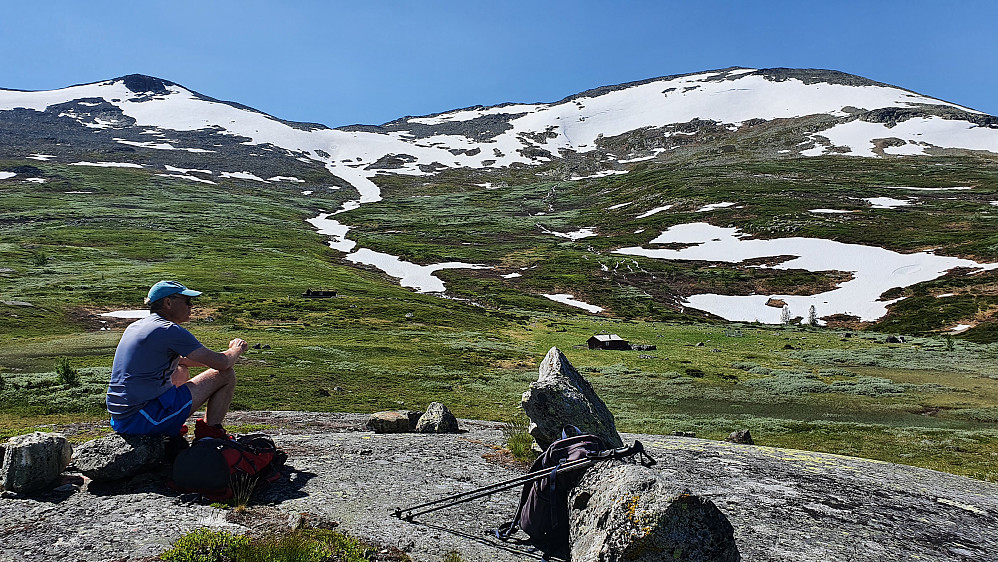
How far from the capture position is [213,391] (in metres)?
10.5

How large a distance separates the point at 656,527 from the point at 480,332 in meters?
A: 54.3

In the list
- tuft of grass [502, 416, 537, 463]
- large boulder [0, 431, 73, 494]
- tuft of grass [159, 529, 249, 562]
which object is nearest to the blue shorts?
large boulder [0, 431, 73, 494]

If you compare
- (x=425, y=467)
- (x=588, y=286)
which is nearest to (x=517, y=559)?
(x=425, y=467)

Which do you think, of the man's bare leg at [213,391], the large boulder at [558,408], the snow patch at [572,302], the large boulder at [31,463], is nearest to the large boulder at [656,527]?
the large boulder at [558,408]

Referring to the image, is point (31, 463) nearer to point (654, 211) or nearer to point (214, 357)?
point (214, 357)

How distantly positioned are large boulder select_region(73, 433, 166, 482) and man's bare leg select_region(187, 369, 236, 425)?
90 centimetres

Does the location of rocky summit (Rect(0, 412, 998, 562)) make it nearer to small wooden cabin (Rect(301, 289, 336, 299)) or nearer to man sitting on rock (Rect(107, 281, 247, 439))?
man sitting on rock (Rect(107, 281, 247, 439))

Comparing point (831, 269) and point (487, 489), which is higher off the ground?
point (831, 269)

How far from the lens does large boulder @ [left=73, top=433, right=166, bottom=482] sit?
371 inches

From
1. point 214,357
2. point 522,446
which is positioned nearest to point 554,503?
point 522,446

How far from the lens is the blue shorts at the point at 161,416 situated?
9.40m

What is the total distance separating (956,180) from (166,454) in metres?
210

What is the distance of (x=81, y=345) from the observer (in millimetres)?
37906

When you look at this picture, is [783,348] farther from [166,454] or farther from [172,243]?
[172,243]
